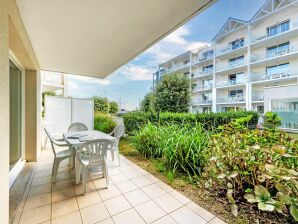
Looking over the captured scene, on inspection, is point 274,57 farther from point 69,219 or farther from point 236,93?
point 69,219

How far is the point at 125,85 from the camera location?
18.7 metres

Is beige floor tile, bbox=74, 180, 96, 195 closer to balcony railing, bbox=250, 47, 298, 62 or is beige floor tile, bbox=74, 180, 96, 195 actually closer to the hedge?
the hedge

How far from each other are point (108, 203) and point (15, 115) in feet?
8.78

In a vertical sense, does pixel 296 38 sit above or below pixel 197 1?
above

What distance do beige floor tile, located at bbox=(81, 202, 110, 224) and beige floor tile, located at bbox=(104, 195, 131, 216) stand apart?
7 centimetres

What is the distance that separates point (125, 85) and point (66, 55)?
1526cm

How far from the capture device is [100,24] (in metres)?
2.28

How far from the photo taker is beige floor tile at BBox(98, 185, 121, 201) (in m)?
2.30

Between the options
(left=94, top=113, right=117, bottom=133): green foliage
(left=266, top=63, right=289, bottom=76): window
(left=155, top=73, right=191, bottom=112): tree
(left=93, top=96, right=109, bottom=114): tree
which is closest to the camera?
(left=94, top=113, right=117, bottom=133): green foliage

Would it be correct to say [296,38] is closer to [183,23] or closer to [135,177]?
[183,23]

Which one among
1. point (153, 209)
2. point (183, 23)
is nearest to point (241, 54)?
point (183, 23)

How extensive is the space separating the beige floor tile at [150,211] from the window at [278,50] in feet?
53.0

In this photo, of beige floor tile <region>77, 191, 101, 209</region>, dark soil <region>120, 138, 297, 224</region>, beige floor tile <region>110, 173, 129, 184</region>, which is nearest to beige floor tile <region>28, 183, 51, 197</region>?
beige floor tile <region>77, 191, 101, 209</region>

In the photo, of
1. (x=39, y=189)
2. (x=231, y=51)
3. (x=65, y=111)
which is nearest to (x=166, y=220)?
(x=39, y=189)
